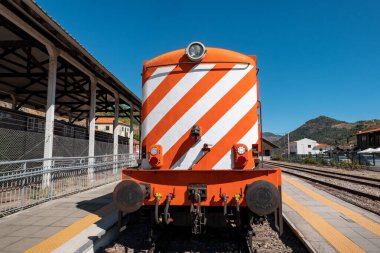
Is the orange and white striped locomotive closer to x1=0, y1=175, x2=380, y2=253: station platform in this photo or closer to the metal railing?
x1=0, y1=175, x2=380, y2=253: station platform

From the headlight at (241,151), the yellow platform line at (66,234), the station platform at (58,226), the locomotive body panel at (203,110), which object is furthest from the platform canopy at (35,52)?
the headlight at (241,151)

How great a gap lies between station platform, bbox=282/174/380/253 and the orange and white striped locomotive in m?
1.31

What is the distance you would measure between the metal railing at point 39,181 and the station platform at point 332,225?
5.91 meters

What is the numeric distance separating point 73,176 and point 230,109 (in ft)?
22.6

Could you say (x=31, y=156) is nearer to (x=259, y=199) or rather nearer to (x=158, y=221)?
(x=158, y=221)

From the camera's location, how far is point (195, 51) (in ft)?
14.1

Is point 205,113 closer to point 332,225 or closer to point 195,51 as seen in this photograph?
point 195,51

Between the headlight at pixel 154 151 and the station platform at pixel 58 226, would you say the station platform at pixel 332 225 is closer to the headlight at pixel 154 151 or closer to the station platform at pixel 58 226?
the headlight at pixel 154 151

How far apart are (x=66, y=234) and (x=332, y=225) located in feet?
16.0

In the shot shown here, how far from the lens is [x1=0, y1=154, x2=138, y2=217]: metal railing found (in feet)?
20.8

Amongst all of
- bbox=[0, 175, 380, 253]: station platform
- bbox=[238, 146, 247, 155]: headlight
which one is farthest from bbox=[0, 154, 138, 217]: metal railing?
bbox=[238, 146, 247, 155]: headlight

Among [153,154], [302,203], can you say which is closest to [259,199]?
[153,154]

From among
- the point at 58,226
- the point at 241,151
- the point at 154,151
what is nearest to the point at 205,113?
the point at 241,151

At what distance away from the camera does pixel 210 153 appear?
4164 mm
